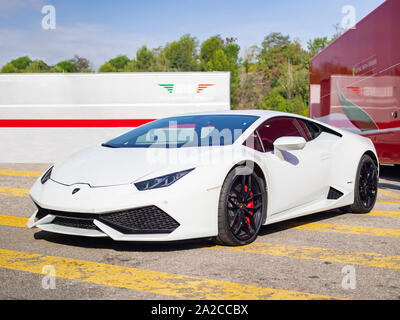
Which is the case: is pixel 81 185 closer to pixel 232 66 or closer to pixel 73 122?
pixel 73 122

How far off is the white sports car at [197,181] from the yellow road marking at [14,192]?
2856 millimetres

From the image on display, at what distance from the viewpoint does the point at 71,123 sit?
1365 cm

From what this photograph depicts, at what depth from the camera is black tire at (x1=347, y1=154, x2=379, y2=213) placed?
225 inches

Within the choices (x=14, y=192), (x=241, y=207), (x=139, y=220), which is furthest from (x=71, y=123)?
(x=139, y=220)

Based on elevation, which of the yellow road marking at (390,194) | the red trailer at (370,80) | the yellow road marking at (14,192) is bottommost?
the yellow road marking at (390,194)

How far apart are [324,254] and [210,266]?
3.25 feet

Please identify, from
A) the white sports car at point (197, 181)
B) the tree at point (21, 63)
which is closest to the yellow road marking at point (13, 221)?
the white sports car at point (197, 181)

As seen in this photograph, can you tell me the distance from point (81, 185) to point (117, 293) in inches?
46.7

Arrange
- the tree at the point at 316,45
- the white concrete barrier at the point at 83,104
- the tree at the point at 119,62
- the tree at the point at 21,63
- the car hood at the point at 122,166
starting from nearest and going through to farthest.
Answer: the car hood at the point at 122,166, the white concrete barrier at the point at 83,104, the tree at the point at 316,45, the tree at the point at 21,63, the tree at the point at 119,62

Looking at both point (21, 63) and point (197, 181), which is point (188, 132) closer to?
point (197, 181)

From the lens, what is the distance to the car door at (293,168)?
4.58 metres

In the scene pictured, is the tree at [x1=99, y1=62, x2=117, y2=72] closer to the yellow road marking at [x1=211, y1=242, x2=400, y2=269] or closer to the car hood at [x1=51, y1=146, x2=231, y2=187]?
the car hood at [x1=51, y1=146, x2=231, y2=187]

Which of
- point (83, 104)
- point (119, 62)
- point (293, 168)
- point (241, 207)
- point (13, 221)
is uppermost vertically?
point (119, 62)

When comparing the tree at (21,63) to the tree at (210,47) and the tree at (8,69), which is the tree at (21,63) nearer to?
the tree at (8,69)
